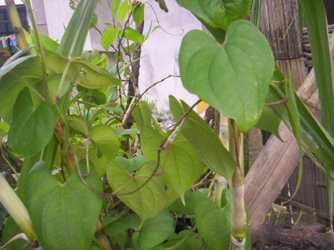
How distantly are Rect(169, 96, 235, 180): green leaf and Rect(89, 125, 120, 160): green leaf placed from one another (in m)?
0.10

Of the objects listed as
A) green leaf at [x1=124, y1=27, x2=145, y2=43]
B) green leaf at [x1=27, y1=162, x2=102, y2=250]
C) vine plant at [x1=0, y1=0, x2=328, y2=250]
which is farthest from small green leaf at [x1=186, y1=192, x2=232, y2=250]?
green leaf at [x1=124, y1=27, x2=145, y2=43]

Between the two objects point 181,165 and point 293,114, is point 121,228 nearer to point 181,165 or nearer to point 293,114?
point 181,165

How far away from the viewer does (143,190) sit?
416 mm

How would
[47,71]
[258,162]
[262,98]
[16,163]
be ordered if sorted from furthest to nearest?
[16,163] → [258,162] → [47,71] → [262,98]

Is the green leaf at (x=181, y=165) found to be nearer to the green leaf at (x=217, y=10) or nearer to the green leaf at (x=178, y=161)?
the green leaf at (x=178, y=161)

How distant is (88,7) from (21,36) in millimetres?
69

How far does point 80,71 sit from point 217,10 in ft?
0.42

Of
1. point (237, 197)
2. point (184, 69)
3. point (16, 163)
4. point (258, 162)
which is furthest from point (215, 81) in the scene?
point (16, 163)

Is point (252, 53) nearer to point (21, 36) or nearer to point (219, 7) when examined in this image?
point (219, 7)

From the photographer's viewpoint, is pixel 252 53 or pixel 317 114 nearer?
pixel 252 53

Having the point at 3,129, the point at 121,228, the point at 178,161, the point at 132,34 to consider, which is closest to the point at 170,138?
the point at 178,161

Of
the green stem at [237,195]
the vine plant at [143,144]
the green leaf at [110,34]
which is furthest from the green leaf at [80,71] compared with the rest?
the green leaf at [110,34]

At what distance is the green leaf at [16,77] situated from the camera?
32cm

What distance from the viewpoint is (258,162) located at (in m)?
0.56
